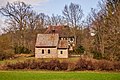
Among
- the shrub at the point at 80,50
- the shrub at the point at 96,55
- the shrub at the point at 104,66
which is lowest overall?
the shrub at the point at 104,66

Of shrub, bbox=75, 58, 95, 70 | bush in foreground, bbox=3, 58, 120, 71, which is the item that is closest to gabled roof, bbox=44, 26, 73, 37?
bush in foreground, bbox=3, 58, 120, 71

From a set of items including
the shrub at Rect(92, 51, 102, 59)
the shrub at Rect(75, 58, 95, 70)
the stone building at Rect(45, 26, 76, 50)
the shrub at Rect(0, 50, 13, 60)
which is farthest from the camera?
the stone building at Rect(45, 26, 76, 50)

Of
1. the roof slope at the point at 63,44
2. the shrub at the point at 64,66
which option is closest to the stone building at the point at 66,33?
the roof slope at the point at 63,44

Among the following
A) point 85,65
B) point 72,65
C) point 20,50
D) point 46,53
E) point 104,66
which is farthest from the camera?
point 20,50

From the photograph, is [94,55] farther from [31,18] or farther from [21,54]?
[31,18]

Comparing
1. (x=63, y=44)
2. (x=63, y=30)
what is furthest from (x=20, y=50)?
(x=63, y=30)

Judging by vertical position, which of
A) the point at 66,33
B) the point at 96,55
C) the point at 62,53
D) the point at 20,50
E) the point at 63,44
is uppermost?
the point at 66,33

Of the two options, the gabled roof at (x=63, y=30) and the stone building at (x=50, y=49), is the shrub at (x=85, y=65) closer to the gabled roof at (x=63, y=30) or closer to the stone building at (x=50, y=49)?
the stone building at (x=50, y=49)

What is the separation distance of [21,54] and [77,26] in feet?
73.5

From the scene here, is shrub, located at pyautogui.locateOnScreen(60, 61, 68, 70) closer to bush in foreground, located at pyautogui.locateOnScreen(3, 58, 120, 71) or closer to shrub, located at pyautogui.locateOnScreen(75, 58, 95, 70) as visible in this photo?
bush in foreground, located at pyautogui.locateOnScreen(3, 58, 120, 71)

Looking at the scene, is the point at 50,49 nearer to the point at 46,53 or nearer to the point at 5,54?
the point at 46,53

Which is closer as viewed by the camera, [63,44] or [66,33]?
[63,44]

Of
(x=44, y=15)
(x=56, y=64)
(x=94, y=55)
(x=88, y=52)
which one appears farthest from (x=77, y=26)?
(x=56, y=64)

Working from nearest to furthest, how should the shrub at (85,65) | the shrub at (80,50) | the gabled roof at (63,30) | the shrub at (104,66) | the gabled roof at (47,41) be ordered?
the shrub at (104,66)
the shrub at (85,65)
the gabled roof at (47,41)
the shrub at (80,50)
the gabled roof at (63,30)
